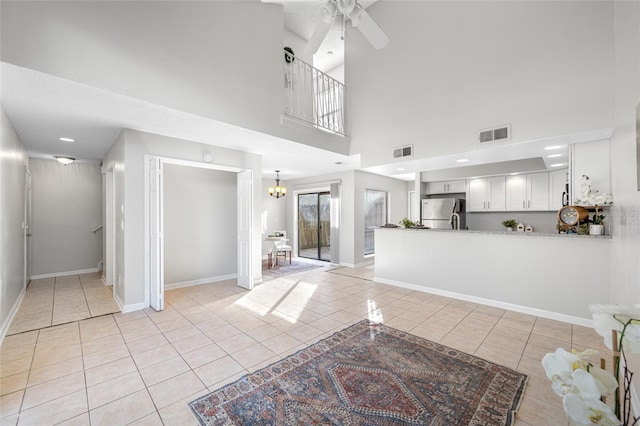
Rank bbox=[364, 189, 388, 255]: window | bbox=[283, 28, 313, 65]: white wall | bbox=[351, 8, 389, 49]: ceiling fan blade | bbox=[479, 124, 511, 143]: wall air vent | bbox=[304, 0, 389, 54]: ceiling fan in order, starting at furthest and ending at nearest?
bbox=[364, 189, 388, 255]: window
bbox=[283, 28, 313, 65]: white wall
bbox=[479, 124, 511, 143]: wall air vent
bbox=[351, 8, 389, 49]: ceiling fan blade
bbox=[304, 0, 389, 54]: ceiling fan

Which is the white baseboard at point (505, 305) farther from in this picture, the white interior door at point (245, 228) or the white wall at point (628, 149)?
the white interior door at point (245, 228)

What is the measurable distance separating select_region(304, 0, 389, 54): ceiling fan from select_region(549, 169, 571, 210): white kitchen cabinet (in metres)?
4.30

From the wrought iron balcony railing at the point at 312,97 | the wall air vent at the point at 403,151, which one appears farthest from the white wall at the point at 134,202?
the wall air vent at the point at 403,151

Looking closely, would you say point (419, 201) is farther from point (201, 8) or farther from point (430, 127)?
point (201, 8)

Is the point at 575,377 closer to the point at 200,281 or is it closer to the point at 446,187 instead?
the point at 200,281

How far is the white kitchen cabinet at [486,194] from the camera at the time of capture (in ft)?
18.7

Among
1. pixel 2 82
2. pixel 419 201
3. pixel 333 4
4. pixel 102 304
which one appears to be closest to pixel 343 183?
pixel 419 201

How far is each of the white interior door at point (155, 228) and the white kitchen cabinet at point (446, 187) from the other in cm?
563

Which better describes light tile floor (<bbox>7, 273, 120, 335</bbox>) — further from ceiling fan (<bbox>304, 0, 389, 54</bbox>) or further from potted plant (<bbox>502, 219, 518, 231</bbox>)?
potted plant (<bbox>502, 219, 518, 231</bbox>)

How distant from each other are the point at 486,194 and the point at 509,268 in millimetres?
2468

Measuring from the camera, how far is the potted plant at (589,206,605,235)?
3.36m

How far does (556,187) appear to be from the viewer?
505cm

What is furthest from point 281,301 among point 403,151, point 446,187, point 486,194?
point 486,194

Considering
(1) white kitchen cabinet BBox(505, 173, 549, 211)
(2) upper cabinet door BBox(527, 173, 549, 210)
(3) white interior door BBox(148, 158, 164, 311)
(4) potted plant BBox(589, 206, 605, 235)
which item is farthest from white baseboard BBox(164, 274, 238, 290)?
(2) upper cabinet door BBox(527, 173, 549, 210)
